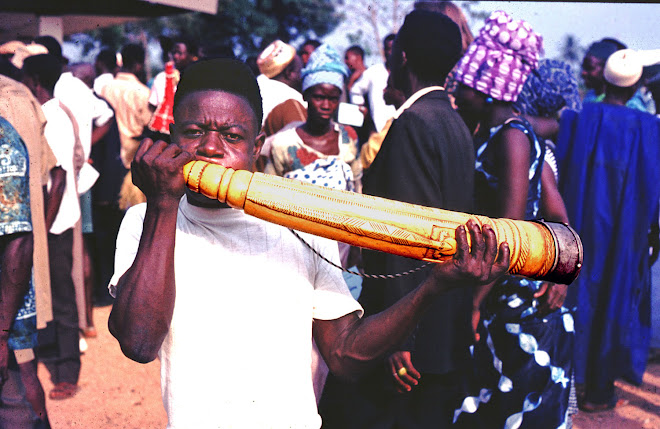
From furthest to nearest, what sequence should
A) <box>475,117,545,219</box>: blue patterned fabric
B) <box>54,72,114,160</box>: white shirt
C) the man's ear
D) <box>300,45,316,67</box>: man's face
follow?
1. <box>300,45,316,67</box>: man's face
2. <box>54,72,114,160</box>: white shirt
3. <box>475,117,545,219</box>: blue patterned fabric
4. the man's ear

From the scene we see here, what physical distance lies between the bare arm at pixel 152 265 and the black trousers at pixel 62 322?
3.82 m

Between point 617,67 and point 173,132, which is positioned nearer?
point 173,132

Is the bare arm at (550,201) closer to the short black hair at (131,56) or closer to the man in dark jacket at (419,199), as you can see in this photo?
the man in dark jacket at (419,199)

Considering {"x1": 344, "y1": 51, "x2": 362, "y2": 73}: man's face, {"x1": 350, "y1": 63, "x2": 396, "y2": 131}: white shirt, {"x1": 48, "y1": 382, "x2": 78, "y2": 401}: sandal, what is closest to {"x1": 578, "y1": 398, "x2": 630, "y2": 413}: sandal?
{"x1": 350, "y1": 63, "x2": 396, "y2": 131}: white shirt

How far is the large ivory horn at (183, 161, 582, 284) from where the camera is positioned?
1.50 metres

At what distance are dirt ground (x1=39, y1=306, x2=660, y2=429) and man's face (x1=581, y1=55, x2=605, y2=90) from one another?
3286mm

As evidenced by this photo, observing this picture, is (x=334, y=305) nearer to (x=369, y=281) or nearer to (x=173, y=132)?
(x=173, y=132)

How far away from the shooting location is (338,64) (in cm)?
493

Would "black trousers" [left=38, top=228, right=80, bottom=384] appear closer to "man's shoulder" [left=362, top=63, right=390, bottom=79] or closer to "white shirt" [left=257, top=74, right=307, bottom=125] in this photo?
"white shirt" [left=257, top=74, right=307, bottom=125]

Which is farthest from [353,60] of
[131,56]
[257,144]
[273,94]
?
[257,144]

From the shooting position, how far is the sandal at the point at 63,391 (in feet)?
15.9

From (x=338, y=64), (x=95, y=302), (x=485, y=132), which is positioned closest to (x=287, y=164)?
(x=338, y=64)

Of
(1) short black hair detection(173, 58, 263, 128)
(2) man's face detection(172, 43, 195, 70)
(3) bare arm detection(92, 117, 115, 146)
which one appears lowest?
(3) bare arm detection(92, 117, 115, 146)

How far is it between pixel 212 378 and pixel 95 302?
6.44 meters
